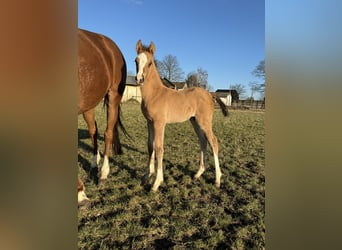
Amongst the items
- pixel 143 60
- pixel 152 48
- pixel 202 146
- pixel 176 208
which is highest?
pixel 152 48

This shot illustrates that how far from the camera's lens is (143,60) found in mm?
2789

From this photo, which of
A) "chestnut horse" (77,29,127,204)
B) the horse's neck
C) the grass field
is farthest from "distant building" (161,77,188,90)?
the grass field

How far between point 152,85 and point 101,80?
64cm

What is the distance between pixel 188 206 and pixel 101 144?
130 inches

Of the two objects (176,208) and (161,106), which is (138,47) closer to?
(161,106)

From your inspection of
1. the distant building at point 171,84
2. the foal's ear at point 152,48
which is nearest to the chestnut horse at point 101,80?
the foal's ear at point 152,48

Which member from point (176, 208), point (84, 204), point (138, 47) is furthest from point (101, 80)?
point (176, 208)

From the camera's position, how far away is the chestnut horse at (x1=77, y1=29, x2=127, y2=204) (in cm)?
227

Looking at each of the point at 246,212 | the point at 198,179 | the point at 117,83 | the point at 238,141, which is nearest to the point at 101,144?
→ the point at 117,83

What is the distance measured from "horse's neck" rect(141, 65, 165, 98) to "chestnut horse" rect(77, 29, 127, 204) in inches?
18.6

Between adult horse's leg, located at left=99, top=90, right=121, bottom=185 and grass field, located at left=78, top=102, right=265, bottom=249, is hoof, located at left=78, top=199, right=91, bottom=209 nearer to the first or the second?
grass field, located at left=78, top=102, right=265, bottom=249

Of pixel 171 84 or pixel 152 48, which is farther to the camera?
pixel 171 84

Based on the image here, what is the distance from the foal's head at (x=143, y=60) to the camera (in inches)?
109
